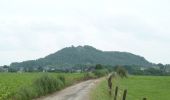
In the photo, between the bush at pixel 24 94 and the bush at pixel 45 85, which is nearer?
the bush at pixel 24 94

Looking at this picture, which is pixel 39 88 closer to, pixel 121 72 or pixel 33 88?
pixel 33 88

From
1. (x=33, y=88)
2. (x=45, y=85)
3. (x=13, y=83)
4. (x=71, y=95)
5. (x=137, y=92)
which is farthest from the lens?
(x=13, y=83)

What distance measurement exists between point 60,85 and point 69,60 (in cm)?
10678

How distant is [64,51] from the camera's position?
526 ft

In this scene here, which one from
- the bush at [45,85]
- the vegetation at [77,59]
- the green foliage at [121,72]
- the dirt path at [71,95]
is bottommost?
the dirt path at [71,95]

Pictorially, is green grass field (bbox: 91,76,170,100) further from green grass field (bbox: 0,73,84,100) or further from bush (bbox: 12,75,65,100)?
green grass field (bbox: 0,73,84,100)

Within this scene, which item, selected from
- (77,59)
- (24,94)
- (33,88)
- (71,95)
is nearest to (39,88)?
(33,88)

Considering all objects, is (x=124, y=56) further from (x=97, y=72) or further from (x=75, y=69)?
(x=97, y=72)

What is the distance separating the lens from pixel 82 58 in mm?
156625

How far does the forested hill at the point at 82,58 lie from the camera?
506 ft

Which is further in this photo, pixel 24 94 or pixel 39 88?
pixel 39 88

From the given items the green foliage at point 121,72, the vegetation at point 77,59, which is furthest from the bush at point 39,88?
the vegetation at point 77,59

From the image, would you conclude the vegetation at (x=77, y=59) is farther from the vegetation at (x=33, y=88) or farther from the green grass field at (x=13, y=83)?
the vegetation at (x=33, y=88)

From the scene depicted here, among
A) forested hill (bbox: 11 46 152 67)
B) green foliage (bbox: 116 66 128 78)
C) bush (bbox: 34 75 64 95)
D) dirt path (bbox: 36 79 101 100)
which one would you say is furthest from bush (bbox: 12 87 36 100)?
forested hill (bbox: 11 46 152 67)
